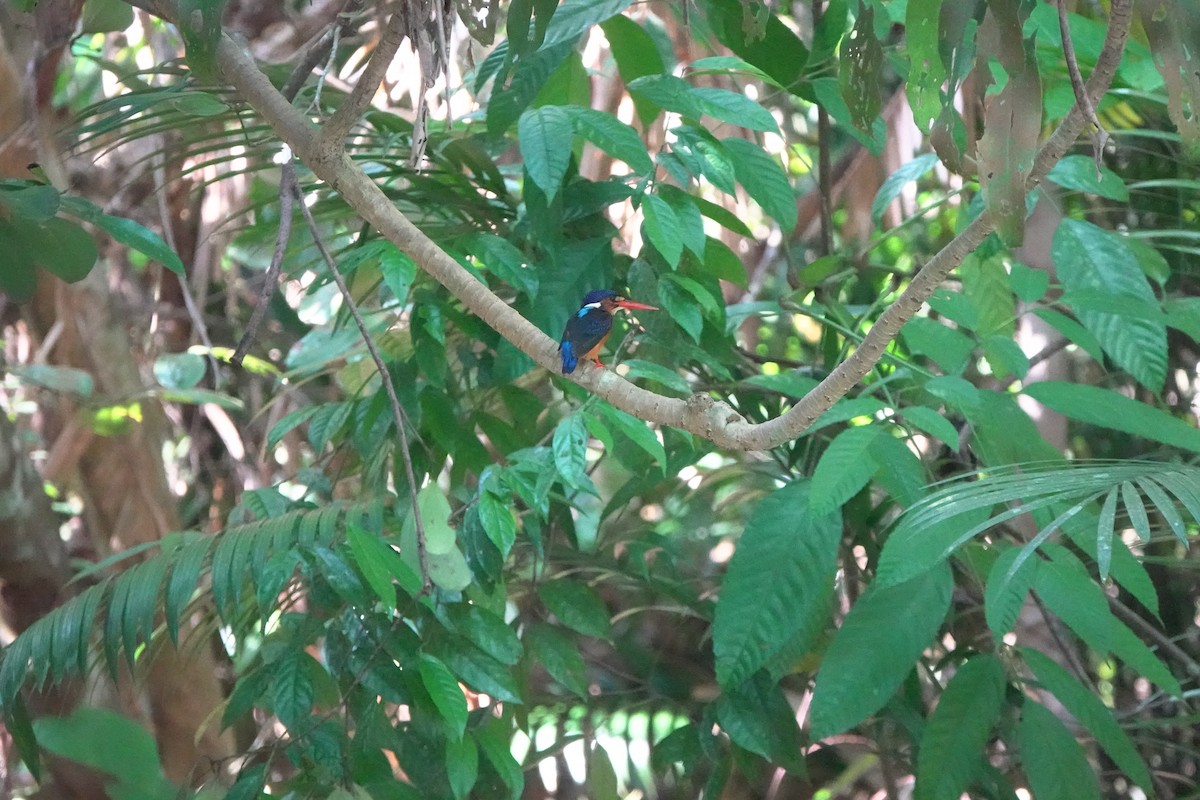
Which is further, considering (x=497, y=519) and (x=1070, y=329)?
(x=1070, y=329)

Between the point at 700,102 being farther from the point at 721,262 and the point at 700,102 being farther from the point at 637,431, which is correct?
the point at 637,431

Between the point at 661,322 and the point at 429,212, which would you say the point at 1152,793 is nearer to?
the point at 661,322

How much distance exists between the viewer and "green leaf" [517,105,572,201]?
1611 mm

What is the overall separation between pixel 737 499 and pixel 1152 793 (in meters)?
1.21

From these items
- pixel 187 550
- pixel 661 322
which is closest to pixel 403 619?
pixel 187 550

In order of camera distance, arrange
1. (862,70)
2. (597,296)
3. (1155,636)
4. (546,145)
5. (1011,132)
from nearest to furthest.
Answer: (1011,132) < (862,70) < (546,145) < (597,296) < (1155,636)

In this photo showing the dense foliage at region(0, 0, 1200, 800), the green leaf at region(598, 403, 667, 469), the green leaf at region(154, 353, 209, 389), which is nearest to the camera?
the dense foliage at region(0, 0, 1200, 800)

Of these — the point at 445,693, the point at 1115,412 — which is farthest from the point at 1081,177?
the point at 445,693

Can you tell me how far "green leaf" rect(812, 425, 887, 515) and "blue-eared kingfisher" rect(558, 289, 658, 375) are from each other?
0.41 metres

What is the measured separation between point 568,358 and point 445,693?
21.4 inches

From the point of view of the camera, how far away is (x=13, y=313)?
3762 millimetres

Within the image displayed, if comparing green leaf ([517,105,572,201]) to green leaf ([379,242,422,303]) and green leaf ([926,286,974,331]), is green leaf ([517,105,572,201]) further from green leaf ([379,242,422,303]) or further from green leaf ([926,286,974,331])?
green leaf ([926,286,974,331])

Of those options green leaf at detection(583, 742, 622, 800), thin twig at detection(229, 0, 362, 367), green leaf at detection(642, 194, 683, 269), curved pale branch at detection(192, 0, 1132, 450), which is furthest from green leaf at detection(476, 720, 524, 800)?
green leaf at detection(642, 194, 683, 269)

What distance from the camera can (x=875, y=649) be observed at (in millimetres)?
1619
